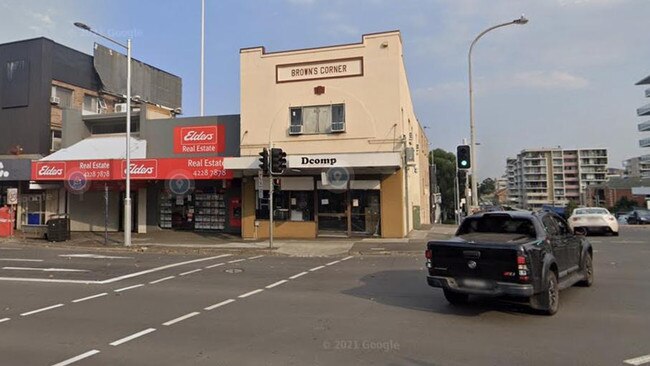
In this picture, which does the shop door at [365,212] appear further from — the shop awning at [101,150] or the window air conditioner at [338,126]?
the shop awning at [101,150]

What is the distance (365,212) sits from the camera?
875 inches

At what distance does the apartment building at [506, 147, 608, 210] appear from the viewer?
14138cm

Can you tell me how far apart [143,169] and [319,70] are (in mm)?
9695

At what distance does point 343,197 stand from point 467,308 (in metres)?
14.4

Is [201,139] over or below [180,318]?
over

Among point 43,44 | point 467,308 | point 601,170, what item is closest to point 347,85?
point 467,308

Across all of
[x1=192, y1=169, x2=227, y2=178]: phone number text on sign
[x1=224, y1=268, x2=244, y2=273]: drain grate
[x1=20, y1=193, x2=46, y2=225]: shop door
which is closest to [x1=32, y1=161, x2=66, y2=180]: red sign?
[x1=20, y1=193, x2=46, y2=225]: shop door

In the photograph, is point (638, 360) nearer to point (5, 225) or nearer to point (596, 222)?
point (596, 222)

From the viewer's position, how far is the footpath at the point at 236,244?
58.6 feet

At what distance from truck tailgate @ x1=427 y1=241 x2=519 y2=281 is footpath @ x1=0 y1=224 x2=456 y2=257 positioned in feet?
29.4

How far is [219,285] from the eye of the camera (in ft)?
35.3

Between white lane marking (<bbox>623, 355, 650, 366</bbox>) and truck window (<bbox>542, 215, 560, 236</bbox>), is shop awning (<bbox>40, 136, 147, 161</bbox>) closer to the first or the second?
truck window (<bbox>542, 215, 560, 236</bbox>)

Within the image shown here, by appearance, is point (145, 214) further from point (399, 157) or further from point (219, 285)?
point (219, 285)

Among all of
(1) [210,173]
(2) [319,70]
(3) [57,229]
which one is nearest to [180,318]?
(1) [210,173]
